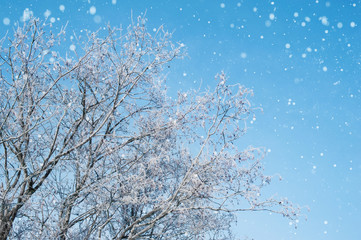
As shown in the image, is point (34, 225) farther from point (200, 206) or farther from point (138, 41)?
point (138, 41)

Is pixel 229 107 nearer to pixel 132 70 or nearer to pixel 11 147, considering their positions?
pixel 132 70

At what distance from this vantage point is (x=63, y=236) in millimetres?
7184

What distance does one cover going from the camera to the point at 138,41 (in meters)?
7.70

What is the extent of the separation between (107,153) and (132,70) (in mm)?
1984

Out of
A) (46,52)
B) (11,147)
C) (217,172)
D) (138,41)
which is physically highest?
(138,41)

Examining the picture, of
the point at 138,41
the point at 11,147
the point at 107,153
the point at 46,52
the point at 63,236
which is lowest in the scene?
the point at 63,236

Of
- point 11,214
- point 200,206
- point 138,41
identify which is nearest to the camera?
point 200,206

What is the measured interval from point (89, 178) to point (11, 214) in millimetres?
1724

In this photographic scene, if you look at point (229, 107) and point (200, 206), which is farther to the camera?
point (229, 107)

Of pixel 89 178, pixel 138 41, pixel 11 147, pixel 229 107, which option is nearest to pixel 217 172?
pixel 229 107

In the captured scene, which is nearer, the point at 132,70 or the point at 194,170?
the point at 194,170

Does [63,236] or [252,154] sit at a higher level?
[252,154]

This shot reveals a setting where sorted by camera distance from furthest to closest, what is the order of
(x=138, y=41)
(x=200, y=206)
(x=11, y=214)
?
1. (x=138, y=41)
2. (x=11, y=214)
3. (x=200, y=206)

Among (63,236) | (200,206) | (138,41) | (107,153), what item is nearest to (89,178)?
(107,153)
